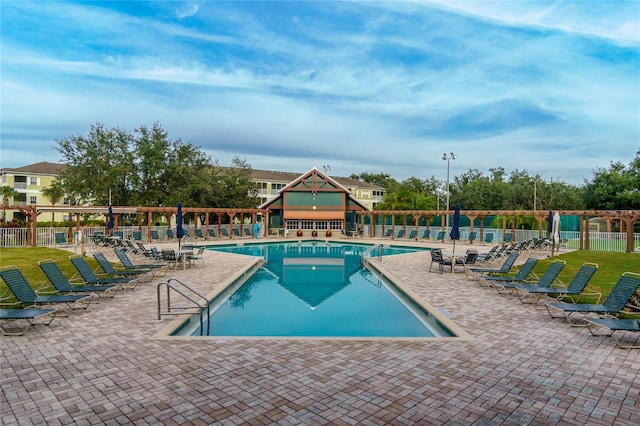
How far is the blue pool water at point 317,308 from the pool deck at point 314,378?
4.56 feet

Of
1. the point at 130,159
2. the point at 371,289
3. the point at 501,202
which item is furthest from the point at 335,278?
the point at 501,202

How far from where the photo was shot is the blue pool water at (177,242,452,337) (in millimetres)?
7750

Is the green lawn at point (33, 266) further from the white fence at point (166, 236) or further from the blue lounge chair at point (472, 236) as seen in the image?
the blue lounge chair at point (472, 236)

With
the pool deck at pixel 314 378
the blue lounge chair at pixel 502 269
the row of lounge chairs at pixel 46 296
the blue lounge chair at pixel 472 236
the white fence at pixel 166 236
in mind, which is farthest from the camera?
the blue lounge chair at pixel 472 236

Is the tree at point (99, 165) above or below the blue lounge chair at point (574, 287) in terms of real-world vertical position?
above

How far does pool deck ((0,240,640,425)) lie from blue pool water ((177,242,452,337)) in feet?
4.56

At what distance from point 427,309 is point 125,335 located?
18.4 feet

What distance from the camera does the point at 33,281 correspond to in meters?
10.3

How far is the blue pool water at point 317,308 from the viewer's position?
775 cm

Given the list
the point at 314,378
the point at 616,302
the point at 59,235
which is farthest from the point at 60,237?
the point at 616,302

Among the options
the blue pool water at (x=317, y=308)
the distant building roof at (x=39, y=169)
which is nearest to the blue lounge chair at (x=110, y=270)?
the blue pool water at (x=317, y=308)

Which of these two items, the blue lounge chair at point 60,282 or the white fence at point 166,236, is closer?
the blue lounge chair at point 60,282

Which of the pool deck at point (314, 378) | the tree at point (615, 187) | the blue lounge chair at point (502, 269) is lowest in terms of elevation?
the pool deck at point (314, 378)

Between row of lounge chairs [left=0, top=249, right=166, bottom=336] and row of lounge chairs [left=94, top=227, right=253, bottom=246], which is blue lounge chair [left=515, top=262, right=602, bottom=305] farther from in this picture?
row of lounge chairs [left=94, top=227, right=253, bottom=246]
